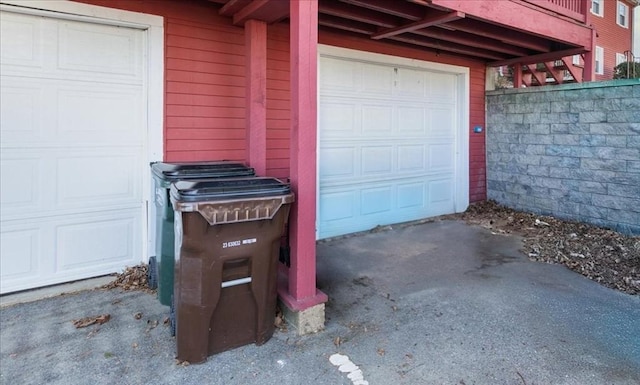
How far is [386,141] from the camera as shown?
18.5 feet

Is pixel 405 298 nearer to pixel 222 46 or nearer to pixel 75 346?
pixel 75 346

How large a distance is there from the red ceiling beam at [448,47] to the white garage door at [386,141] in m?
0.31

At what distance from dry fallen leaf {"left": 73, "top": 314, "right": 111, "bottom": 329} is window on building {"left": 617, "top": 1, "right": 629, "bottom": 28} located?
19.6 metres

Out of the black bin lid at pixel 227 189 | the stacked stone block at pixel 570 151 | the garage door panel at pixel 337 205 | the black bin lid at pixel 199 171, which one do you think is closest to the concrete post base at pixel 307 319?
the black bin lid at pixel 227 189

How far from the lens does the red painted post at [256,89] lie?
366 centimetres

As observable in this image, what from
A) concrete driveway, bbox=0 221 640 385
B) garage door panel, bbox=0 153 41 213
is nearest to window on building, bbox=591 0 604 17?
concrete driveway, bbox=0 221 640 385

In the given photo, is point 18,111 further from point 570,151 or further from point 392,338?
point 570,151

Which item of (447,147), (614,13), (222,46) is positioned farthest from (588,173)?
(614,13)

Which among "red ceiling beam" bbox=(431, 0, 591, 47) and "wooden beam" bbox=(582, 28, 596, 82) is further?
"wooden beam" bbox=(582, 28, 596, 82)

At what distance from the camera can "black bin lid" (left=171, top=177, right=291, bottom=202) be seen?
2.18 meters

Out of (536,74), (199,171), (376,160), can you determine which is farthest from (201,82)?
(536,74)

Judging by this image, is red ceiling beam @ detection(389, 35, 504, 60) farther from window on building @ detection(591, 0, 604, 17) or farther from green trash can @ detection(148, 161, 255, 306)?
window on building @ detection(591, 0, 604, 17)

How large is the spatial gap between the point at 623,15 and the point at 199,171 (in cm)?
1932

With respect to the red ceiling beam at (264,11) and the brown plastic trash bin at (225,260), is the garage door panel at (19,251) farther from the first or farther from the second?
the red ceiling beam at (264,11)
